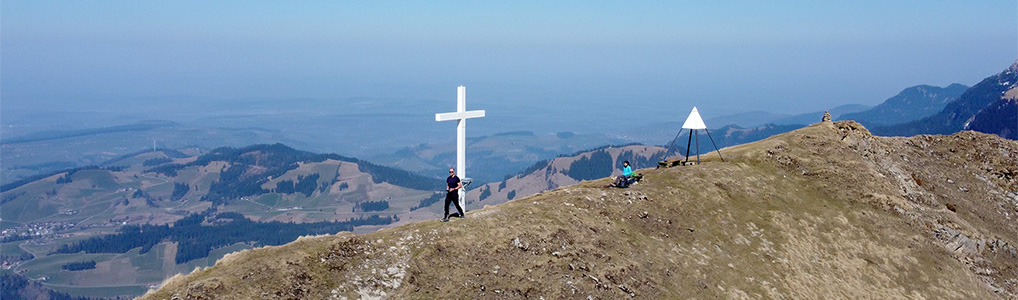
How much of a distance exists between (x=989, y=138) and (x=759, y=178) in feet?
107

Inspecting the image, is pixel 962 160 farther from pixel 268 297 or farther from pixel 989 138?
pixel 268 297

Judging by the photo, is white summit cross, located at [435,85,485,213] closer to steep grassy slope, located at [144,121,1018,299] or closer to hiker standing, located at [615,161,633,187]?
steep grassy slope, located at [144,121,1018,299]

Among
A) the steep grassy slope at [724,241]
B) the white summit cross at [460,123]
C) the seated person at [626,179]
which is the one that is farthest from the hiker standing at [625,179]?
the white summit cross at [460,123]

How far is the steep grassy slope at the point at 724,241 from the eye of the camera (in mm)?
28797

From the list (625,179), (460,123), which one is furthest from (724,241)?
(460,123)

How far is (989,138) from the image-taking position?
6588 cm

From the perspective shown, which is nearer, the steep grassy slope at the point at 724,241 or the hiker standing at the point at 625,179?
the steep grassy slope at the point at 724,241

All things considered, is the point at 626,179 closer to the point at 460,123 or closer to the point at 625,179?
the point at 625,179

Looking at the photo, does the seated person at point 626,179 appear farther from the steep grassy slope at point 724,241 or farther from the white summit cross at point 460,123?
the white summit cross at point 460,123

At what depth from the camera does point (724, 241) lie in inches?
1544

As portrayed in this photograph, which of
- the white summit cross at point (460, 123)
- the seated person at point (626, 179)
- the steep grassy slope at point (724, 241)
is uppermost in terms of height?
the white summit cross at point (460, 123)

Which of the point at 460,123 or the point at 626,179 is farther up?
the point at 460,123

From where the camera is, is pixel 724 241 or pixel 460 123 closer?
pixel 724 241

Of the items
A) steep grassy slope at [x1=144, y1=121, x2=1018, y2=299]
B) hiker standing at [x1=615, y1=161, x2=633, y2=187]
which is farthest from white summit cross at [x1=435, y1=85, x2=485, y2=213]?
hiker standing at [x1=615, y1=161, x2=633, y2=187]
